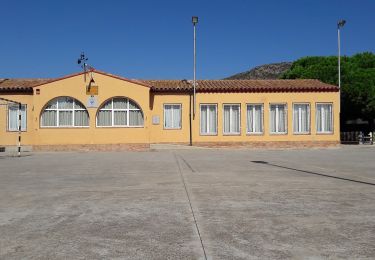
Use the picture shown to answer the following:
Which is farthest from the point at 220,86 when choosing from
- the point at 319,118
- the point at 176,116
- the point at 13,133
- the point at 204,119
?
the point at 13,133

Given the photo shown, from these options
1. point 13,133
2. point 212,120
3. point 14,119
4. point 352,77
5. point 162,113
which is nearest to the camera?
point 13,133

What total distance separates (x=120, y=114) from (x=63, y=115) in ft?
11.9

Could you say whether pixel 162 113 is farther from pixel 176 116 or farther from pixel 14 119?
pixel 14 119

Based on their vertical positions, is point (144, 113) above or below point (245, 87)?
below

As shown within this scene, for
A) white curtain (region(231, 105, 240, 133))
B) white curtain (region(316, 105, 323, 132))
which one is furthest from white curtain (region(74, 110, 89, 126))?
white curtain (region(316, 105, 323, 132))

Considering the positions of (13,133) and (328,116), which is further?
(328,116)

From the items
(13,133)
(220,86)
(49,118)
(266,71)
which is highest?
(266,71)

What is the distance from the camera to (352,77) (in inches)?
1551

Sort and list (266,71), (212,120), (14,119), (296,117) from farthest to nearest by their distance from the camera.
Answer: (266,71), (296,117), (212,120), (14,119)

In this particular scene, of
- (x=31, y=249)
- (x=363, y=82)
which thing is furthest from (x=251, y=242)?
(x=363, y=82)

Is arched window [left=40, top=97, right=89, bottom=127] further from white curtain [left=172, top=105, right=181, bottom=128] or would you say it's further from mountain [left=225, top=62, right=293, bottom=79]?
mountain [left=225, top=62, right=293, bottom=79]

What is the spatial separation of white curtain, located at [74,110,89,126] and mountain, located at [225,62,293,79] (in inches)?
5083

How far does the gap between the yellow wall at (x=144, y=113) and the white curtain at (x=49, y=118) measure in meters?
0.41

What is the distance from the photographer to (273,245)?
4.21m
